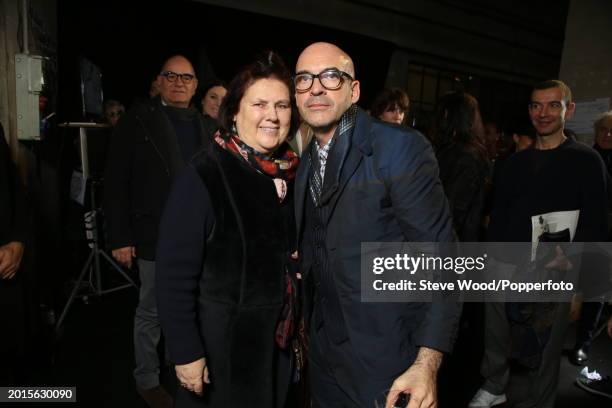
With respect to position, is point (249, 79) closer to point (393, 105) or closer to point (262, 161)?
point (262, 161)

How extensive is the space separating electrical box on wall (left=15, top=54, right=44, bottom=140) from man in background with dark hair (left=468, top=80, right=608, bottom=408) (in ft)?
10.8

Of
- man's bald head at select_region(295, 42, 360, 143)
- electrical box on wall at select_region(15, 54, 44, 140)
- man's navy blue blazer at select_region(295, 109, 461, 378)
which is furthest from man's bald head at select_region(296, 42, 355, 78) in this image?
electrical box on wall at select_region(15, 54, 44, 140)

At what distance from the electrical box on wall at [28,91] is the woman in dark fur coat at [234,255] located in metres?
1.98

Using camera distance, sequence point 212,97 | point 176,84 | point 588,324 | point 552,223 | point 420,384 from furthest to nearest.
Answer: point 212,97 < point 588,324 < point 176,84 < point 552,223 < point 420,384

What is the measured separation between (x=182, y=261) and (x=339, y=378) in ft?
2.46

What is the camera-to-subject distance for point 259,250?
1676 mm

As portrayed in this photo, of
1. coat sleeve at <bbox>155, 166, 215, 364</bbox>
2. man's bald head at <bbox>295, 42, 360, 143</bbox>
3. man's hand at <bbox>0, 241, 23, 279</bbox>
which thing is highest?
man's bald head at <bbox>295, 42, 360, 143</bbox>

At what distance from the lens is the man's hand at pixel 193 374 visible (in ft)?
5.31

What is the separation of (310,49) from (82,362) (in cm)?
303

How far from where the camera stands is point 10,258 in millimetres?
2598

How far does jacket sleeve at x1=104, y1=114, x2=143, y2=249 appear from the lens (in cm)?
278

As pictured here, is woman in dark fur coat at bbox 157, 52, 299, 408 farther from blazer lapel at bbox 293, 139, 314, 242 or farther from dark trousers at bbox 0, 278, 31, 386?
dark trousers at bbox 0, 278, 31, 386

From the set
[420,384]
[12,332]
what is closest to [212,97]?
[12,332]

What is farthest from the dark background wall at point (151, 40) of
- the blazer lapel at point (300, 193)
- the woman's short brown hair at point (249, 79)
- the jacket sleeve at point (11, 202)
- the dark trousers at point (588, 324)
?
the dark trousers at point (588, 324)
